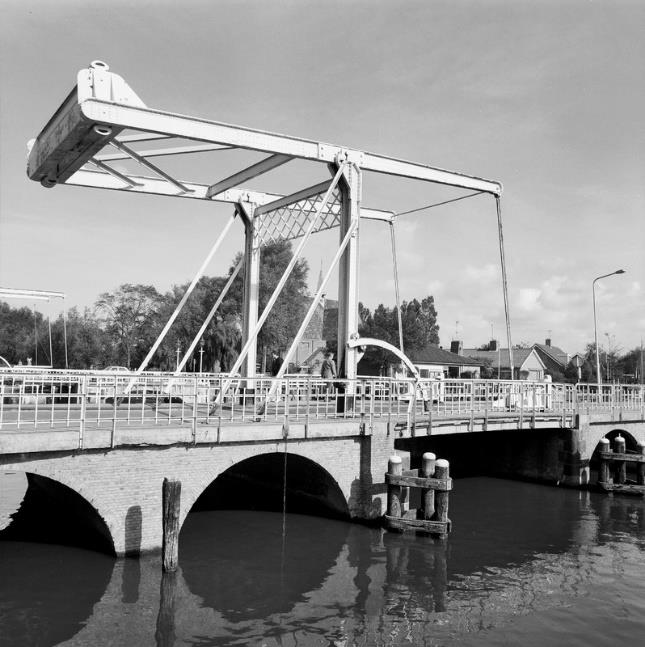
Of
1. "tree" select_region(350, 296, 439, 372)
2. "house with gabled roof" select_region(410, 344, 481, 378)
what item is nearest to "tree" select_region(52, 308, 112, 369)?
"tree" select_region(350, 296, 439, 372)

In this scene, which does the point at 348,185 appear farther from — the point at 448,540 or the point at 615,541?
the point at 615,541

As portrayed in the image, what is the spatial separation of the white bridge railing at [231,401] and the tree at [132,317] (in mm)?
24168

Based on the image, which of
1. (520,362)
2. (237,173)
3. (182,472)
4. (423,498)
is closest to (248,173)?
(237,173)

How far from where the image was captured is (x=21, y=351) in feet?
209

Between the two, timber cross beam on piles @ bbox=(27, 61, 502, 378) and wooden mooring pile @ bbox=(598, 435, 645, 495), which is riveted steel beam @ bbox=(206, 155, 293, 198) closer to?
timber cross beam on piles @ bbox=(27, 61, 502, 378)

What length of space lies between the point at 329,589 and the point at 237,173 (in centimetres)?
1006

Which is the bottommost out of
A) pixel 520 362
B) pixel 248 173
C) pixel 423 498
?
pixel 423 498

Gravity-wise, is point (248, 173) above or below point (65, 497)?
above

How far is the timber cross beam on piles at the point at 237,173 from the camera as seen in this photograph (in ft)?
34.6

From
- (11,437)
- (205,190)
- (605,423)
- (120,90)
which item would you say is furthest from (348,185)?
(605,423)

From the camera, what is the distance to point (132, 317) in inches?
1777

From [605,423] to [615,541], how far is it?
7990 mm

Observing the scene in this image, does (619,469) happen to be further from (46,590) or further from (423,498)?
(46,590)

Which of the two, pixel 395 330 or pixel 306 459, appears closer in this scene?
pixel 306 459
